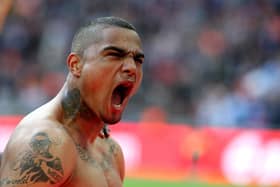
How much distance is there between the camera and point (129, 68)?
16.5ft

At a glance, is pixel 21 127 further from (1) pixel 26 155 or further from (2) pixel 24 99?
(2) pixel 24 99

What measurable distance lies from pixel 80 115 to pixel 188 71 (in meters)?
12.4

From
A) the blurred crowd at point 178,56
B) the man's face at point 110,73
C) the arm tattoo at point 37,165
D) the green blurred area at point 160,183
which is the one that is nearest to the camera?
the arm tattoo at point 37,165

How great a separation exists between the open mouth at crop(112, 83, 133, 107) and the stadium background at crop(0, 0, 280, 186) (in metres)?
8.19

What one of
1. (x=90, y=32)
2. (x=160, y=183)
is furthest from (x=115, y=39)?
(x=160, y=183)

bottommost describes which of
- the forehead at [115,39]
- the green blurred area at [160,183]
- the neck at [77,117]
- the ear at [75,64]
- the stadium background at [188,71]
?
the neck at [77,117]

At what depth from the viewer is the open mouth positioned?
16.6 ft

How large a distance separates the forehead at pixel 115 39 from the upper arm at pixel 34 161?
0.59 m

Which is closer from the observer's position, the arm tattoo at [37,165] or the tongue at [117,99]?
the arm tattoo at [37,165]

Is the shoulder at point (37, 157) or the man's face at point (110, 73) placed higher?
the man's face at point (110, 73)

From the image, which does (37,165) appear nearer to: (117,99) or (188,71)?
(117,99)

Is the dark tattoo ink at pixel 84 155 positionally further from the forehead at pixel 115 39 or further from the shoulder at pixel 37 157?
the forehead at pixel 115 39

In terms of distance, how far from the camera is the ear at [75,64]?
5.05 m

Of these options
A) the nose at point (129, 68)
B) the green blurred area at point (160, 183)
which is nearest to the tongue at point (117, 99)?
the nose at point (129, 68)
